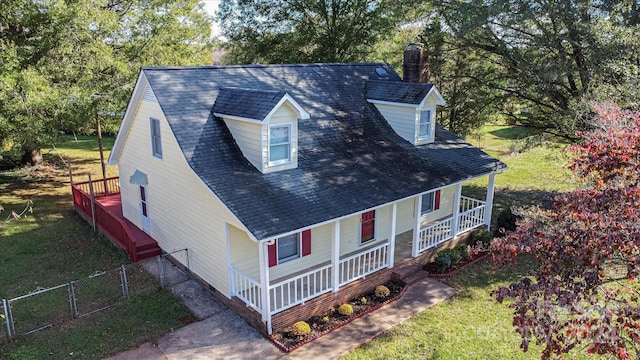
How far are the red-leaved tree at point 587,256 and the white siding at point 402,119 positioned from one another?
28.2 feet

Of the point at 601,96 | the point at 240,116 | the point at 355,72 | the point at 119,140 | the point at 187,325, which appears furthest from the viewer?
the point at 355,72

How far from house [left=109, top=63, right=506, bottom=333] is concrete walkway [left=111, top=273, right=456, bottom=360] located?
18.2 inches

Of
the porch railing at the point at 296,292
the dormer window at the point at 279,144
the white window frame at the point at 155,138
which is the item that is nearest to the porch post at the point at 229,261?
the porch railing at the point at 296,292

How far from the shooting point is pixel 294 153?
1305 cm

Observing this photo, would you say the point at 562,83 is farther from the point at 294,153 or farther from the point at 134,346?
the point at 134,346

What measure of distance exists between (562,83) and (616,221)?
560 inches

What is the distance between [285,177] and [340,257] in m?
3.65

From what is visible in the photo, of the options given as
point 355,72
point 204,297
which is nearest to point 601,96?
point 355,72

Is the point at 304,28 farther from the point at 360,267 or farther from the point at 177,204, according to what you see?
the point at 360,267

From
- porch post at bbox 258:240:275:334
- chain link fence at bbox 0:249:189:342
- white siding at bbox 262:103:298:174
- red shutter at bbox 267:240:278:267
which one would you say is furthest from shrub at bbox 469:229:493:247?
chain link fence at bbox 0:249:189:342

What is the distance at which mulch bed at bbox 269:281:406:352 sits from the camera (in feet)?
35.8

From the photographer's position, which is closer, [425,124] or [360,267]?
[360,267]

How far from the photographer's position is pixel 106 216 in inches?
668

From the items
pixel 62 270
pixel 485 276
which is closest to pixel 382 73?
pixel 485 276
